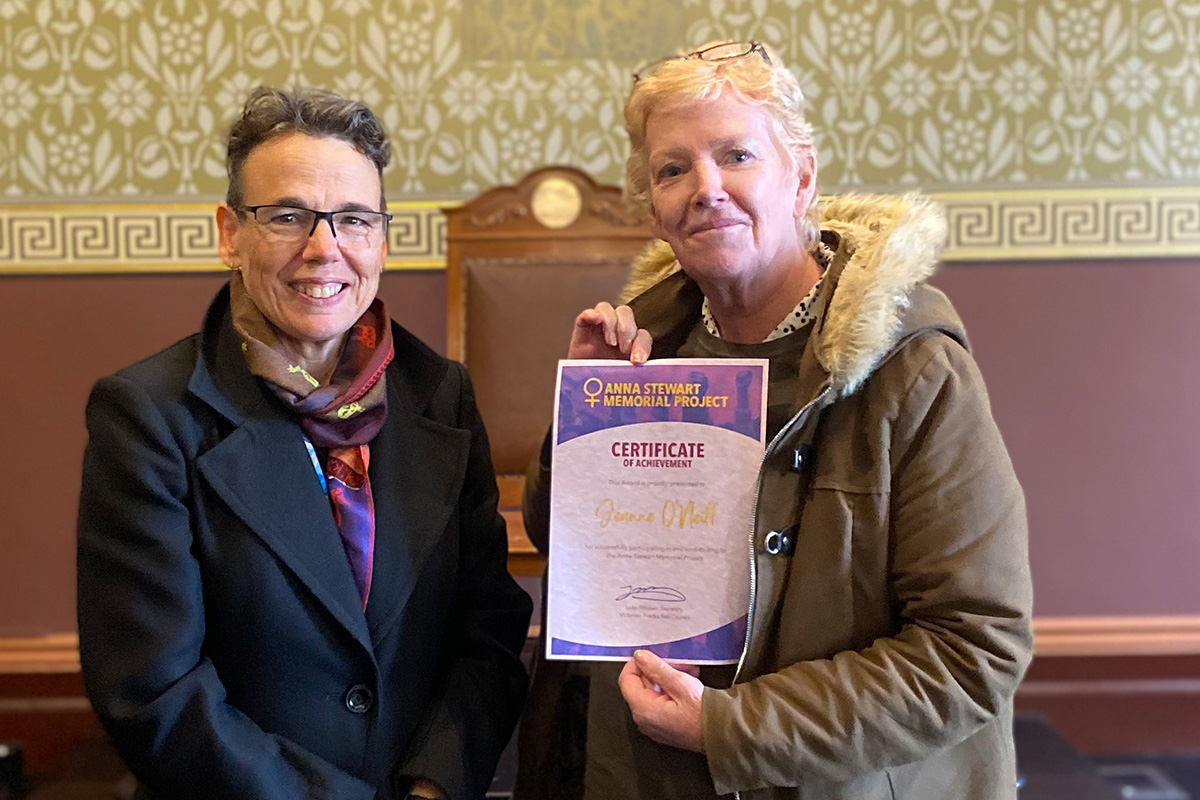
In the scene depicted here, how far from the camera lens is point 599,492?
1156mm

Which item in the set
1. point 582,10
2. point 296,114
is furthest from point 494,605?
point 582,10

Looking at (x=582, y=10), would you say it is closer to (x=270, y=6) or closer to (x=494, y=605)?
(x=270, y=6)

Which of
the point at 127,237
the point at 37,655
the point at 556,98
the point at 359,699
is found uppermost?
the point at 556,98

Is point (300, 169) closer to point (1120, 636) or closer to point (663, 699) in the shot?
point (663, 699)

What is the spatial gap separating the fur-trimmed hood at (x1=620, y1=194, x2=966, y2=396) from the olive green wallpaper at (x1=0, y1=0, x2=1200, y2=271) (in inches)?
57.6

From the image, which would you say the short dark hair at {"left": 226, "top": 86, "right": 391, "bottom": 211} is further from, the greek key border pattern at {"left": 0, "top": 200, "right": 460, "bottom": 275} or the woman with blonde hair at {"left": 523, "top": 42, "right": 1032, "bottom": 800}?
the greek key border pattern at {"left": 0, "top": 200, "right": 460, "bottom": 275}

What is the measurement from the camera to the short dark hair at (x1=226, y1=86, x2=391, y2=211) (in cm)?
115

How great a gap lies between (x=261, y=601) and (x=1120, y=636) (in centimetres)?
246

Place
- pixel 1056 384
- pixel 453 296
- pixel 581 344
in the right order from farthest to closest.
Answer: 1. pixel 1056 384
2. pixel 453 296
3. pixel 581 344

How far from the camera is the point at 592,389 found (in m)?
1.18

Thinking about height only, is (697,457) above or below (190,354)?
below

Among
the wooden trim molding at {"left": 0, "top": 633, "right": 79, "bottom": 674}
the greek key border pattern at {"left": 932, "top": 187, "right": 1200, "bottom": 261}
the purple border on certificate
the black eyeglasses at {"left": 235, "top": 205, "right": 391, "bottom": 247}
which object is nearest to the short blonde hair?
the purple border on certificate

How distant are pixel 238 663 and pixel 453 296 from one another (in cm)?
145

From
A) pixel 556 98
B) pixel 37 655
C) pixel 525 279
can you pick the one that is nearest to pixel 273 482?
pixel 525 279
